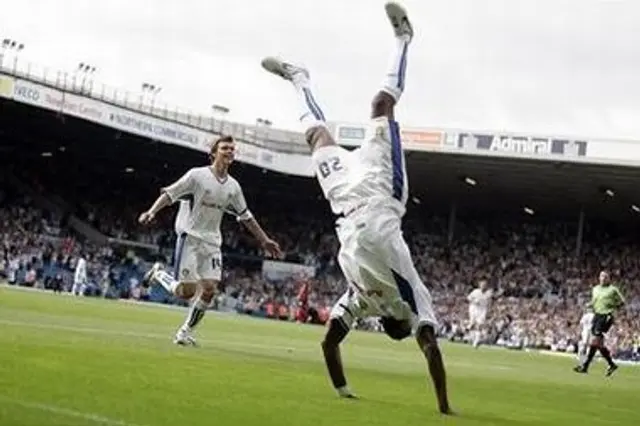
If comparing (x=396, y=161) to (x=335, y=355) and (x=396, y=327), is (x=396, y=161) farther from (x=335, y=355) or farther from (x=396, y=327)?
(x=335, y=355)

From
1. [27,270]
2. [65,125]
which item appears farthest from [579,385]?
[65,125]

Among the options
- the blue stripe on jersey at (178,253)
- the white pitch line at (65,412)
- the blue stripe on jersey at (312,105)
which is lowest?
the white pitch line at (65,412)

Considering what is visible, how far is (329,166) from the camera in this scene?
9.49 m

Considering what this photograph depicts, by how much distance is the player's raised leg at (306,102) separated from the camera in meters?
9.80

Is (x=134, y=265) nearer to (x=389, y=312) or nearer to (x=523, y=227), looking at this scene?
(x=523, y=227)

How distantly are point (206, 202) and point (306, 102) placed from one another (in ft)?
17.4

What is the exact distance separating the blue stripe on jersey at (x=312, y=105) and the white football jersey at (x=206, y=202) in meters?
4.73

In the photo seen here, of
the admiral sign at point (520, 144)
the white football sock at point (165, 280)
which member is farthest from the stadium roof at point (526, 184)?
the white football sock at point (165, 280)

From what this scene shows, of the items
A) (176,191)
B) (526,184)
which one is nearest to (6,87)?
(526,184)

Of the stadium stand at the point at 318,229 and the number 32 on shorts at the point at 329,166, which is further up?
the stadium stand at the point at 318,229

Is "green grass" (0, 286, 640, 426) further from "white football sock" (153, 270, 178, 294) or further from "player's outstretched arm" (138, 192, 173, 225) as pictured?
"player's outstretched arm" (138, 192, 173, 225)

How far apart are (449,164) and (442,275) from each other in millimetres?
7793

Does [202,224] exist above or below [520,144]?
below

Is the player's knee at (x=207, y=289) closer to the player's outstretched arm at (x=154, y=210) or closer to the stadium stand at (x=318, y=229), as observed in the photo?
the player's outstretched arm at (x=154, y=210)
